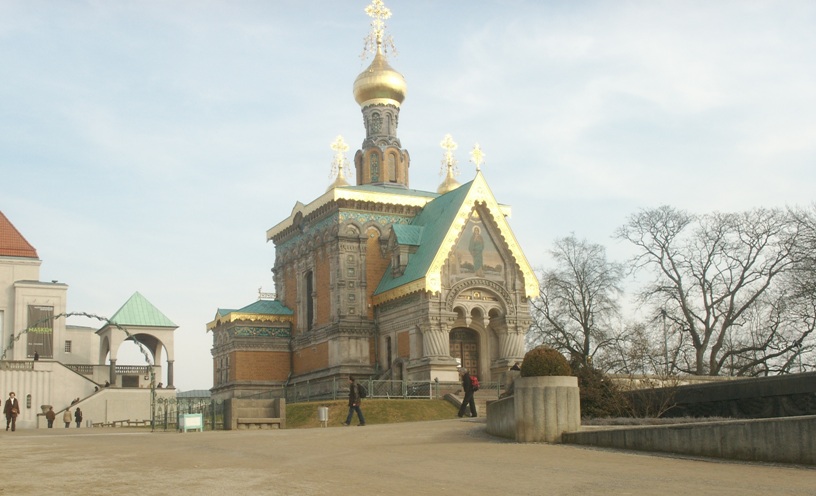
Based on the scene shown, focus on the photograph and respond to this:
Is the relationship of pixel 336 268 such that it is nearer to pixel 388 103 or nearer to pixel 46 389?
pixel 388 103

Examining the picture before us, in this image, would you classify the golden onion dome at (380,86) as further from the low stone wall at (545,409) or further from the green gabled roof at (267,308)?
the low stone wall at (545,409)

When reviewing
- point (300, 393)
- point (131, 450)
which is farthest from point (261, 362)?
point (131, 450)

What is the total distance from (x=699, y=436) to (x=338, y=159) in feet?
142

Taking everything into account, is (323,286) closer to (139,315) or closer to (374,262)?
(374,262)

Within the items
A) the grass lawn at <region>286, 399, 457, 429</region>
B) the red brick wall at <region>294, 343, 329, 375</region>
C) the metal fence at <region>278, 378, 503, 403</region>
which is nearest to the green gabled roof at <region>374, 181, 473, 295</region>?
the red brick wall at <region>294, 343, 329, 375</region>

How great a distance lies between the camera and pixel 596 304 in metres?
53.4

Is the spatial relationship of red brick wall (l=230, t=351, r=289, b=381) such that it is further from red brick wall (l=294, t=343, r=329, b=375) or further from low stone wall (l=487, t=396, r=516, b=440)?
low stone wall (l=487, t=396, r=516, b=440)

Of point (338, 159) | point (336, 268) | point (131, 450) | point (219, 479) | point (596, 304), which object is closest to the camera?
point (219, 479)

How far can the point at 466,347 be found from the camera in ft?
154

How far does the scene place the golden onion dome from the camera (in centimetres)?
5509

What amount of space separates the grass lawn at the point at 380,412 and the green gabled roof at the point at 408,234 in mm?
11630

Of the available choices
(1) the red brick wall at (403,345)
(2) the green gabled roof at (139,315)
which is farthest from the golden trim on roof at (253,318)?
(1) the red brick wall at (403,345)

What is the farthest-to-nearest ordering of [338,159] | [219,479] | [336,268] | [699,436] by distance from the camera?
1. [338,159]
2. [336,268]
3. [699,436]
4. [219,479]

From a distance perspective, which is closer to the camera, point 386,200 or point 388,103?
point 386,200
